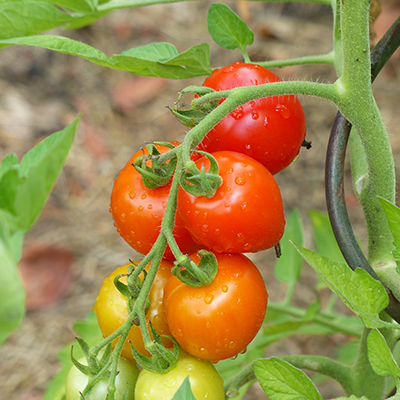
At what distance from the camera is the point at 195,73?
661mm

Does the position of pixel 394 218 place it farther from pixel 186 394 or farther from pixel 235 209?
pixel 186 394

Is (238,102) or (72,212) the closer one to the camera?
(238,102)

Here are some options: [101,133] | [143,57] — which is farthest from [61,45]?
[101,133]

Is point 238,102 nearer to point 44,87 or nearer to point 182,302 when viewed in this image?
point 182,302

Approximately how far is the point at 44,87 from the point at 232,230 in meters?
1.85

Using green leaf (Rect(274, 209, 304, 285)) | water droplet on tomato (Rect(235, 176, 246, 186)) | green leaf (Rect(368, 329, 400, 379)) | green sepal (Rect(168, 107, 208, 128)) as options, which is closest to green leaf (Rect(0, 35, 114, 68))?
green sepal (Rect(168, 107, 208, 128))

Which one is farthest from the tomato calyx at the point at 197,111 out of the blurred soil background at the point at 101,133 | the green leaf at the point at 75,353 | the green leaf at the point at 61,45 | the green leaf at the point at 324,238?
the blurred soil background at the point at 101,133

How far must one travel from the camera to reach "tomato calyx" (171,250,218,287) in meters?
0.50

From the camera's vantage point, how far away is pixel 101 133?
205 centimetres

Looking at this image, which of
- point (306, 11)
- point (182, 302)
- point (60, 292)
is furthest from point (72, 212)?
point (182, 302)

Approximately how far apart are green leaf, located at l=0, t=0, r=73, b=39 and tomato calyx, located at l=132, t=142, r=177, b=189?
10.9 inches

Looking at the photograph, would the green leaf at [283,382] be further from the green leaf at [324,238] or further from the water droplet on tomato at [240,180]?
the green leaf at [324,238]

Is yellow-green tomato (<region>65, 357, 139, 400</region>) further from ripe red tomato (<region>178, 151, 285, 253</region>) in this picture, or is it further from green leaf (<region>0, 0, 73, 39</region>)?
green leaf (<region>0, 0, 73, 39</region>)

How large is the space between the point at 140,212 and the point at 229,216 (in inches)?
4.5
